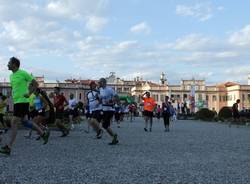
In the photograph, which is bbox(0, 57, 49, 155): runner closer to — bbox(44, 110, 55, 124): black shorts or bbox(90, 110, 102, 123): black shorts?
bbox(90, 110, 102, 123): black shorts

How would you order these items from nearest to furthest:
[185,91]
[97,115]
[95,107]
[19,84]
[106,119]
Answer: [19,84]
[106,119]
[95,107]
[97,115]
[185,91]

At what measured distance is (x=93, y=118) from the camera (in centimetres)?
1677

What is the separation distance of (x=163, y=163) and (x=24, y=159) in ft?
8.74

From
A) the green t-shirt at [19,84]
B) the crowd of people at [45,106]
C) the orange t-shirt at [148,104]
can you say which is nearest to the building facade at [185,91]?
the orange t-shirt at [148,104]

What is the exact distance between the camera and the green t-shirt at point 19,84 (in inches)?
433

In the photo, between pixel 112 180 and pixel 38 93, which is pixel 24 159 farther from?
pixel 38 93

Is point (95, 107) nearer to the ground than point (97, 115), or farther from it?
farther from it

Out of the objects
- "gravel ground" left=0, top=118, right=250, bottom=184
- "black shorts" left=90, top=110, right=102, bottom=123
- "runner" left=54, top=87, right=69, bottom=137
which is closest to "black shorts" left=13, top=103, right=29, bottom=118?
"gravel ground" left=0, top=118, right=250, bottom=184

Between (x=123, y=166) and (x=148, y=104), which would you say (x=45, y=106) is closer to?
(x=123, y=166)

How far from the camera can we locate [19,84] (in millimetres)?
11109

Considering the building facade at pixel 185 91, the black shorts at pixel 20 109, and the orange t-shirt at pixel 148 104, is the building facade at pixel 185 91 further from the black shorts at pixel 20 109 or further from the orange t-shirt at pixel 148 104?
the black shorts at pixel 20 109

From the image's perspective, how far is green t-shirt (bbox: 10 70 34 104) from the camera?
11.0 meters

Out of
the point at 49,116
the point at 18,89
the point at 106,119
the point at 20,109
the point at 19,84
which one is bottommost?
the point at 106,119

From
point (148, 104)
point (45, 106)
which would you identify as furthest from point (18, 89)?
point (148, 104)
